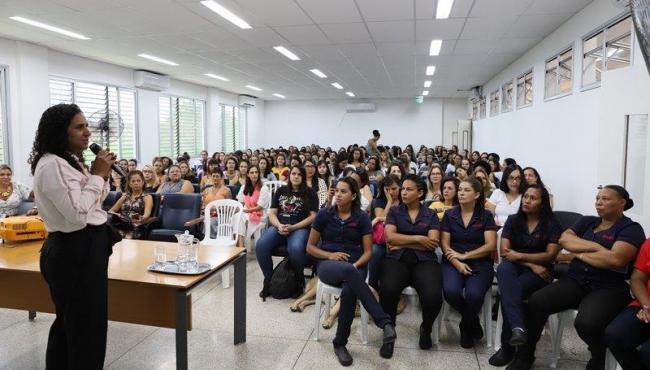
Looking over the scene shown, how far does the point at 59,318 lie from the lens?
2039 mm

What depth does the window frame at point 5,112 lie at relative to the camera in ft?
22.4

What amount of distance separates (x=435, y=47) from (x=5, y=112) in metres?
7.08

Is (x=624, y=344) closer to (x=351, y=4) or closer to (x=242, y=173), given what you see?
(x=351, y=4)

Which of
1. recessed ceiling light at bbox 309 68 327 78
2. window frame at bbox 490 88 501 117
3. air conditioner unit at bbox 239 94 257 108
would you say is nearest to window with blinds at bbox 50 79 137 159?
recessed ceiling light at bbox 309 68 327 78

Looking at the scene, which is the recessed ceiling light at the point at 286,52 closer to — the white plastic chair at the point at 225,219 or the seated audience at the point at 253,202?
the seated audience at the point at 253,202

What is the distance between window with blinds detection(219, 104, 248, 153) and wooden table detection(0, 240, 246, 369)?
483 inches

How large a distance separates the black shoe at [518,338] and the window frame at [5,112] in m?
7.75

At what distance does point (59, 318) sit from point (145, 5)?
400cm

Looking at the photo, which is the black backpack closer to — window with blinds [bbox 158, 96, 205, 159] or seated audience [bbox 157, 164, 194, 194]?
seated audience [bbox 157, 164, 194, 194]

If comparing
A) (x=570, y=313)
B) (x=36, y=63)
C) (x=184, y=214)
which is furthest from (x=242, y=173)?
(x=570, y=313)

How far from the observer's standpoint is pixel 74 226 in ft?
5.98

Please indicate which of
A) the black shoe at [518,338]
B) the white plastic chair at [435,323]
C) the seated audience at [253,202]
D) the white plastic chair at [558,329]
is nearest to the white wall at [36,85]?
the seated audience at [253,202]

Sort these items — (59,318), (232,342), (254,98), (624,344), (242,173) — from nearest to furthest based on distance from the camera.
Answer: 1. (59,318)
2. (624,344)
3. (232,342)
4. (242,173)
5. (254,98)

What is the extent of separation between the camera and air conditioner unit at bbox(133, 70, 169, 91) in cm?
951
